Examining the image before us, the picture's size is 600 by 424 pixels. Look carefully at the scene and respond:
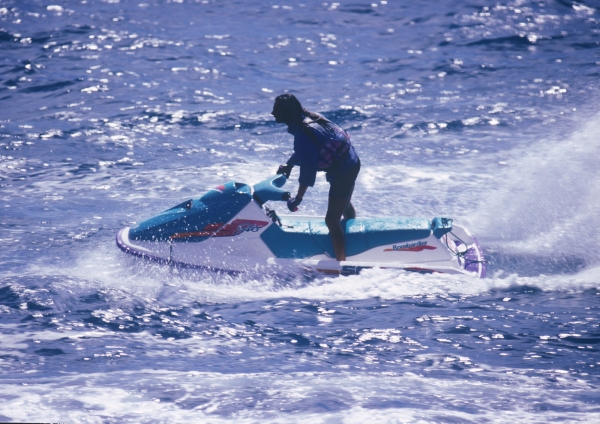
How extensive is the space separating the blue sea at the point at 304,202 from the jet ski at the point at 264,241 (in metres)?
0.15

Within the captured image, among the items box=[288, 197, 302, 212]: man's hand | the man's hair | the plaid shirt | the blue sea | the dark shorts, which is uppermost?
the man's hair

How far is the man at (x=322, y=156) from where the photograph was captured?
670 cm

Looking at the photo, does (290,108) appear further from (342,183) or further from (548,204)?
(548,204)

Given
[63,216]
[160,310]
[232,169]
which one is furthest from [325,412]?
[232,169]

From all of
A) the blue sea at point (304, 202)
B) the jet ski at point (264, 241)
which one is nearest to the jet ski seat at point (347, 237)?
the jet ski at point (264, 241)

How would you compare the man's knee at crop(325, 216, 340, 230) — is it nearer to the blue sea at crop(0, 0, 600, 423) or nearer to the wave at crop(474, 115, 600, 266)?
the blue sea at crop(0, 0, 600, 423)

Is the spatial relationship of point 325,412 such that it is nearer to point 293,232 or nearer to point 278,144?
point 293,232

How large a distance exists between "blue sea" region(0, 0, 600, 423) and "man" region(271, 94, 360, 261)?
62 cm

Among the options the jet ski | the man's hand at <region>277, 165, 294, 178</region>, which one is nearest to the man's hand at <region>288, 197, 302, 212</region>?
the jet ski

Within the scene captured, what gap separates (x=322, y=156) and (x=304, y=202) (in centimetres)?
328

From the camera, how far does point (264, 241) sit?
23.7 feet

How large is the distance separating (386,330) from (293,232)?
1.52 m

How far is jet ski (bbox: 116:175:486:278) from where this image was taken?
23.3 feet

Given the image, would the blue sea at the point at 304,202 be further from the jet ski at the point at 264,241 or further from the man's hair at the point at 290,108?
the man's hair at the point at 290,108
